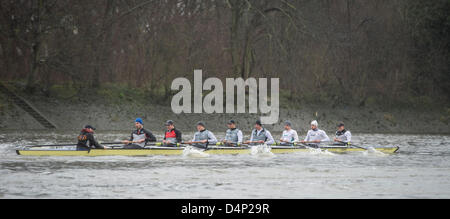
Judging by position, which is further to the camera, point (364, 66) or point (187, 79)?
point (364, 66)

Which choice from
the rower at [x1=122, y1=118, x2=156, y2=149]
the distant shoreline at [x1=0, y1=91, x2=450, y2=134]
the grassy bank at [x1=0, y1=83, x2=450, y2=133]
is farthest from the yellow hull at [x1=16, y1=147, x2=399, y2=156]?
the grassy bank at [x1=0, y1=83, x2=450, y2=133]

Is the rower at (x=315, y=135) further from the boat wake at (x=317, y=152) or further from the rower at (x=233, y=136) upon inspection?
the rower at (x=233, y=136)

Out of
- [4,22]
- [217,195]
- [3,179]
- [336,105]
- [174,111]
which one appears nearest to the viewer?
[217,195]

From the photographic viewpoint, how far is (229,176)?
19516 millimetres

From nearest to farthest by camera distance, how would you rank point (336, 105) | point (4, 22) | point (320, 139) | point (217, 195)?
point (217, 195)
point (320, 139)
point (4, 22)
point (336, 105)

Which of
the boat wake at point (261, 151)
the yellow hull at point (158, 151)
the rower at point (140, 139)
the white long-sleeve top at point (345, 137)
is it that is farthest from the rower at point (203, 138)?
the white long-sleeve top at point (345, 137)

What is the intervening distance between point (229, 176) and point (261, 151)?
283 inches

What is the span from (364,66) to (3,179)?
38507 millimetres

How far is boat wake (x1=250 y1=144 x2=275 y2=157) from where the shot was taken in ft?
85.9

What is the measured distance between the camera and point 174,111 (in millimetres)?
46000

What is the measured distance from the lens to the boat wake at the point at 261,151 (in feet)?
85.9
